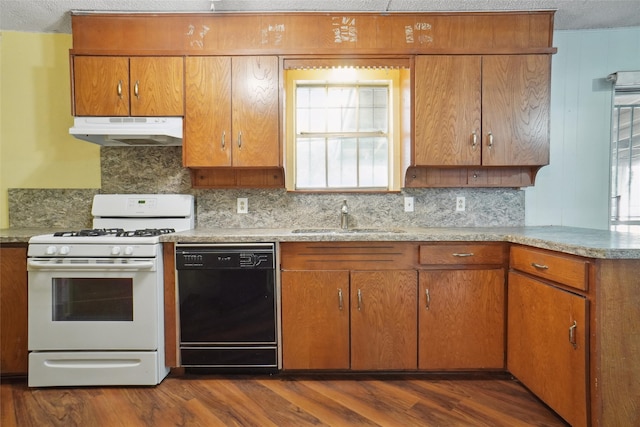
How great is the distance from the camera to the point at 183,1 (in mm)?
2088

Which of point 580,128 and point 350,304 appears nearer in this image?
point 350,304

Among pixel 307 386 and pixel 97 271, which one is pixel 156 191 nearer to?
pixel 97 271

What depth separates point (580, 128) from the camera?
2441mm

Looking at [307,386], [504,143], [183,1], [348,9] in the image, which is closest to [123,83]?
[183,1]

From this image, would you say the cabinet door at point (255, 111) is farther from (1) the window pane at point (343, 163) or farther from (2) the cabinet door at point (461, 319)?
(2) the cabinet door at point (461, 319)

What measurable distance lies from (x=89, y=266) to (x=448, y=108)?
2.47 metres

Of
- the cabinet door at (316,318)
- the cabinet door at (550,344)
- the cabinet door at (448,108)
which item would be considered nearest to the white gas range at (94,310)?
the cabinet door at (316,318)

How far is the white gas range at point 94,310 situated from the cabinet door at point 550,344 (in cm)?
212

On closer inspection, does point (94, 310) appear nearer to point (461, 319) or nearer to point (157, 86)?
point (157, 86)

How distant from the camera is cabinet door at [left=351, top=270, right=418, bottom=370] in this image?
1.94 meters

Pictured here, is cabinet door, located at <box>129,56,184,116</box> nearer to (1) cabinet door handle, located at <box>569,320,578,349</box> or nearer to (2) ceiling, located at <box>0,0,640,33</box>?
(2) ceiling, located at <box>0,0,640,33</box>

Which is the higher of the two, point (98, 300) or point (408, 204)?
point (408, 204)

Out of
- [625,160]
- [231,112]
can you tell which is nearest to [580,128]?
[625,160]

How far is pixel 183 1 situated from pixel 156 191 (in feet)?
4.43
